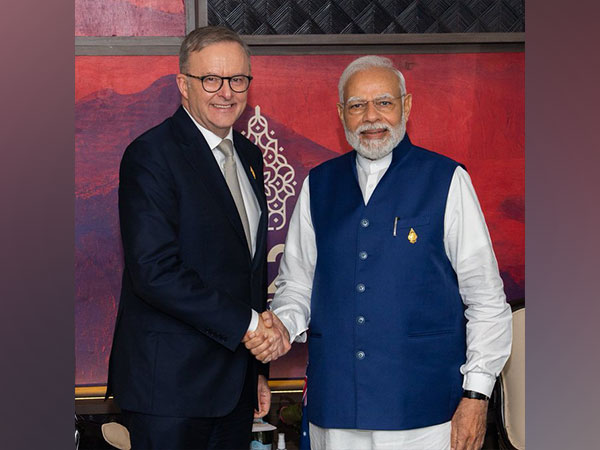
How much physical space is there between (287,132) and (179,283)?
1449 mm

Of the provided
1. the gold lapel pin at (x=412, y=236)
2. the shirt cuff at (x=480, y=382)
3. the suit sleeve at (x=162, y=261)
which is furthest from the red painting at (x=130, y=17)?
the shirt cuff at (x=480, y=382)

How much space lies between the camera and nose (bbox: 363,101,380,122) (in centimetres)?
262

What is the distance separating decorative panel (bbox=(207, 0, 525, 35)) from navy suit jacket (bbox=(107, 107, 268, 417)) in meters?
1.17

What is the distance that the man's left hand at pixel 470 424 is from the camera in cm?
244

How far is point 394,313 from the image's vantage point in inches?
98.7

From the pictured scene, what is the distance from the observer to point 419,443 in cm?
252

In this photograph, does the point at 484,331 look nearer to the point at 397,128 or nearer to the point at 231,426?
the point at 397,128

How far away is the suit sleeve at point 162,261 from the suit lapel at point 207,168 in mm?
110

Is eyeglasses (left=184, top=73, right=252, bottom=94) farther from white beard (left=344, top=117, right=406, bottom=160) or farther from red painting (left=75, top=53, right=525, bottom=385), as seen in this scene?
red painting (left=75, top=53, right=525, bottom=385)

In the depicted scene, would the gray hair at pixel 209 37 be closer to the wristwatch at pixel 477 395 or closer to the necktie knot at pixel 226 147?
the necktie knot at pixel 226 147

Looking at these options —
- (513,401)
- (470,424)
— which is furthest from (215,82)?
(513,401)

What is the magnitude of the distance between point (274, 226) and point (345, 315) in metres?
1.23

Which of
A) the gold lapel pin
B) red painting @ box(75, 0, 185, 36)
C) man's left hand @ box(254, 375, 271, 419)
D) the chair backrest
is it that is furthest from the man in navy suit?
the chair backrest

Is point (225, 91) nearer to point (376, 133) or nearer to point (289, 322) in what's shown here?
point (376, 133)
